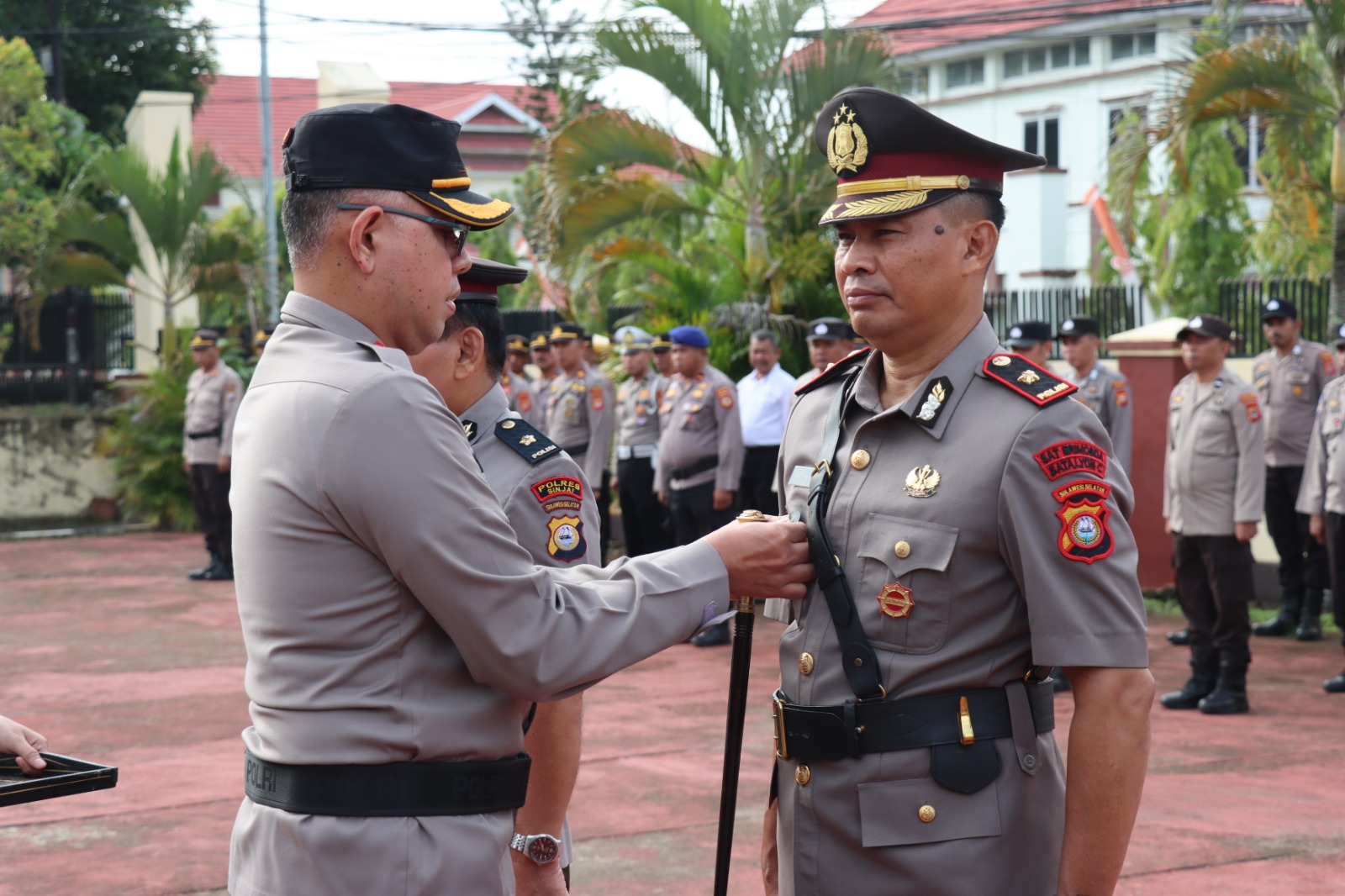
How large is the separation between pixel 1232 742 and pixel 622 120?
23.2 feet

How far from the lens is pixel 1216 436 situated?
7.34 metres

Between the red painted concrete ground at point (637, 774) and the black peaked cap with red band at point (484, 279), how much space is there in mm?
1540

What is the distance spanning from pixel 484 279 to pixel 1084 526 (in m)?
1.50

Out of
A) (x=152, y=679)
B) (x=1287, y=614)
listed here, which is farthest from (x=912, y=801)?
(x=1287, y=614)

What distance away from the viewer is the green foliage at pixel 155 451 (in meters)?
15.3

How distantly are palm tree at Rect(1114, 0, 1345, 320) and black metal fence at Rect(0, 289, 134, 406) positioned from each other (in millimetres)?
12210

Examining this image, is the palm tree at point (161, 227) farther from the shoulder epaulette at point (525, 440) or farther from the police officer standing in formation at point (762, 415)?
the shoulder epaulette at point (525, 440)

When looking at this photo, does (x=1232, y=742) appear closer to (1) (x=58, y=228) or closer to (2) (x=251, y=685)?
(2) (x=251, y=685)

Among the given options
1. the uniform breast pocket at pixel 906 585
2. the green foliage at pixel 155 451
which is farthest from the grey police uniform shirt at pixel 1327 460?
the green foliage at pixel 155 451

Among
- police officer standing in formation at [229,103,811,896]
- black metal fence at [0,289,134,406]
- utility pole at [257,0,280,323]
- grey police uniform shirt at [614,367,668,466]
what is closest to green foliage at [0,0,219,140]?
utility pole at [257,0,280,323]

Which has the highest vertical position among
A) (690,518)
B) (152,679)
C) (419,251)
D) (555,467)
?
(419,251)

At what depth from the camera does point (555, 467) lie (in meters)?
2.77

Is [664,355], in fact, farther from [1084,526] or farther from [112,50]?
[112,50]

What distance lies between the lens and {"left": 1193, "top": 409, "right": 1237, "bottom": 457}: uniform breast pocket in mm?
7289
